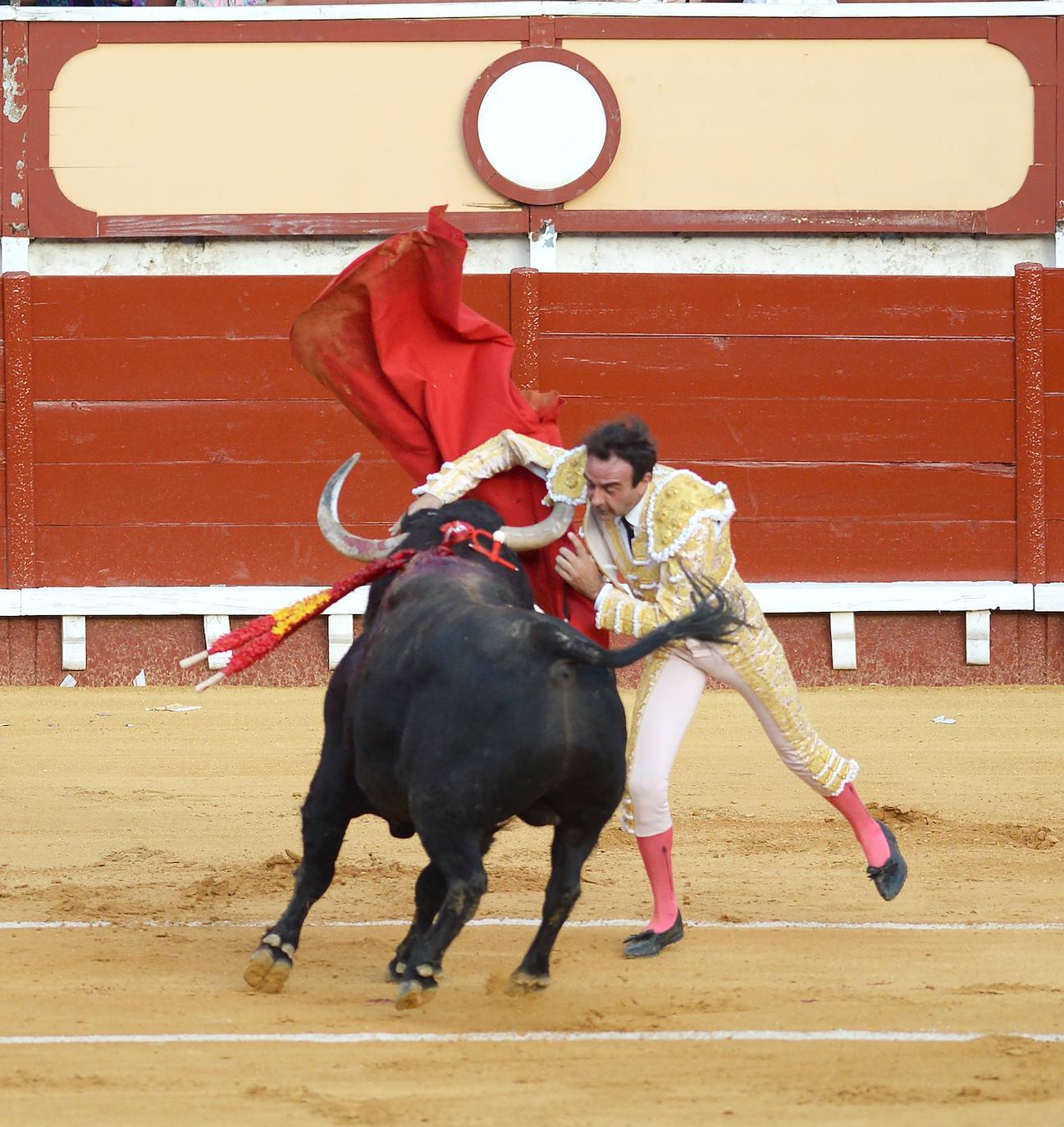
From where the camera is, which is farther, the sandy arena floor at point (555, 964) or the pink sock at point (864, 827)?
the pink sock at point (864, 827)

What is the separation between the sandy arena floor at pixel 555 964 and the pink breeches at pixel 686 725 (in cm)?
30

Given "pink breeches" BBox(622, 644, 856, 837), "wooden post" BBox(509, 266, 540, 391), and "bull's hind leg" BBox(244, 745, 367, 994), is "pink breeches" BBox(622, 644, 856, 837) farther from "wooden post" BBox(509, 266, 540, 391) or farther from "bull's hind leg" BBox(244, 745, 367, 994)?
"wooden post" BBox(509, 266, 540, 391)

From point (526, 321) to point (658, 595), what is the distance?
13.0ft

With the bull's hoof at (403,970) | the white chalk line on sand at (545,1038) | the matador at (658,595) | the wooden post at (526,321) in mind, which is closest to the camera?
the white chalk line on sand at (545,1038)

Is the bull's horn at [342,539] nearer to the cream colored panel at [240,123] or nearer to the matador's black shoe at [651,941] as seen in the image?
the matador's black shoe at [651,941]

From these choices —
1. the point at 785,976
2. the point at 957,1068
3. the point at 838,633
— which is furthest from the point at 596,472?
the point at 838,633

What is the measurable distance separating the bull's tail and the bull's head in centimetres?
36

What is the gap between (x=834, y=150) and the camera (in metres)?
7.49

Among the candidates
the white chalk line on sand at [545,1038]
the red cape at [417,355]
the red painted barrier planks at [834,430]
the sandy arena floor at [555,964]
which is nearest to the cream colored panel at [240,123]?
the red painted barrier planks at [834,430]

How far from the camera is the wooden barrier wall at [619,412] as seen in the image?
23.7 ft

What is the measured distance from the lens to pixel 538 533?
336 cm

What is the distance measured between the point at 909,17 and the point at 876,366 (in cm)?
147

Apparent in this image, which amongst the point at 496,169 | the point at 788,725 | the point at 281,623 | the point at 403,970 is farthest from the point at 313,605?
the point at 496,169

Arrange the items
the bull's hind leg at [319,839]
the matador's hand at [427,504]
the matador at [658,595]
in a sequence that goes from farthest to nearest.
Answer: the matador's hand at [427,504] < the matador at [658,595] < the bull's hind leg at [319,839]
